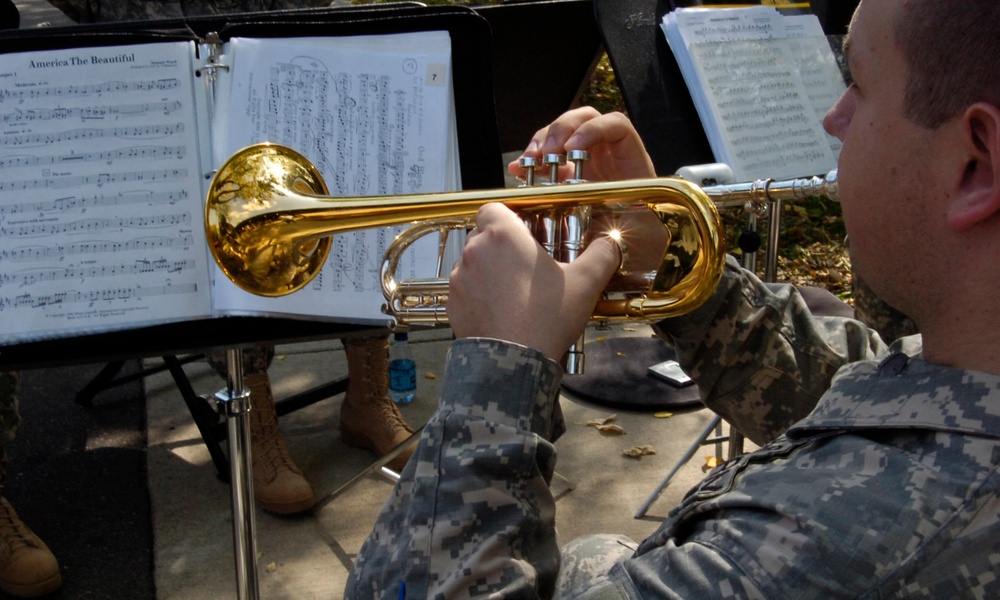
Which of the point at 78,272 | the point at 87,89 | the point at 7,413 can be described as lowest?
the point at 7,413

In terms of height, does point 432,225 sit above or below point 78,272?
above

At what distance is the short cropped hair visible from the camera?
0.93 metres

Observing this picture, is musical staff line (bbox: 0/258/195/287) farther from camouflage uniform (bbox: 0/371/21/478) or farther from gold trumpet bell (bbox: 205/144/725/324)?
camouflage uniform (bbox: 0/371/21/478)

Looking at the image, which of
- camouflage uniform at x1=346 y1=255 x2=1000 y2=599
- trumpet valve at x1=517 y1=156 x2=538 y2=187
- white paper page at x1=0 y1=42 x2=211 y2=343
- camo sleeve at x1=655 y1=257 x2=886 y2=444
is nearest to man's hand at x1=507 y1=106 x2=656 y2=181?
trumpet valve at x1=517 y1=156 x2=538 y2=187

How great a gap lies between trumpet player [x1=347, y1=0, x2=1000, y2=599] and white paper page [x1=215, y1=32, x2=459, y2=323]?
60 centimetres

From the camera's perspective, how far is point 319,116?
1.88 metres

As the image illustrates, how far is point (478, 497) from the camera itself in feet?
3.68

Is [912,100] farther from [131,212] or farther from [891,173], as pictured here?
[131,212]

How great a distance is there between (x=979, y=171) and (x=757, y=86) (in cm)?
168

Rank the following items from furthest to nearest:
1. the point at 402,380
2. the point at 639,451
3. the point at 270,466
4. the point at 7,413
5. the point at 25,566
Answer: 1. the point at 402,380
2. the point at 639,451
3. the point at 270,466
4. the point at 7,413
5. the point at 25,566

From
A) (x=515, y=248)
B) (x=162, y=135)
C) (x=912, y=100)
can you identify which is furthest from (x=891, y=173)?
(x=162, y=135)

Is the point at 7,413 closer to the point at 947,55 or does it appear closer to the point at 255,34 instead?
the point at 255,34

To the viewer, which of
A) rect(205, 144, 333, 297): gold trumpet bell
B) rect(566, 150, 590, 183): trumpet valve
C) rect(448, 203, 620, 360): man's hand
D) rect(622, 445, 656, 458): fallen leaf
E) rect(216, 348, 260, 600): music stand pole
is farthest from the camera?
rect(622, 445, 656, 458): fallen leaf

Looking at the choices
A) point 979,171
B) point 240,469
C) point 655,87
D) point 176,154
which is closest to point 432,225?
point 176,154
